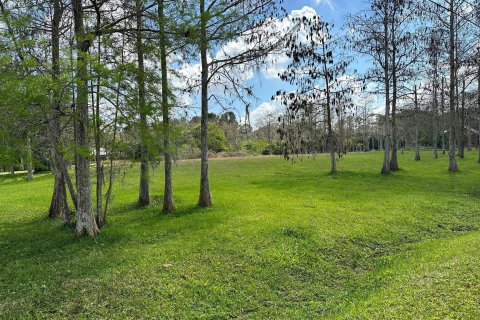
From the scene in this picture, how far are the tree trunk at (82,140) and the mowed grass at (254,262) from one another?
0.40m

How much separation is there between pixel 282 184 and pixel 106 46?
10103 millimetres

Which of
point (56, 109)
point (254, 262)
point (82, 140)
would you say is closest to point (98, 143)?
point (82, 140)

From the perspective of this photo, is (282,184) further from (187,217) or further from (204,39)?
(204,39)

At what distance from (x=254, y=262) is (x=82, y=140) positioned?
423 cm

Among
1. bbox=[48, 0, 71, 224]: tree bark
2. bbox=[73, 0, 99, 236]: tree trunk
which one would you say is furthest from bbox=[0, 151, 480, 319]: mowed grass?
bbox=[48, 0, 71, 224]: tree bark

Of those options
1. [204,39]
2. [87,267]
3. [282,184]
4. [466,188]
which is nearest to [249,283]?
[87,267]

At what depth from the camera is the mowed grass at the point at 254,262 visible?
4.23 meters

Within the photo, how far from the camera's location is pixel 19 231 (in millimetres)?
8250

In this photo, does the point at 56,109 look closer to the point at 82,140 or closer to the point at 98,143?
the point at 82,140

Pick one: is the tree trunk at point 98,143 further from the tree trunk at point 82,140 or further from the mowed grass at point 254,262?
the mowed grass at point 254,262

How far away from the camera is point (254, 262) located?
5848 mm

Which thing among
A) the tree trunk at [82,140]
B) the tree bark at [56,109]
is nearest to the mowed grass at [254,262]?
the tree trunk at [82,140]

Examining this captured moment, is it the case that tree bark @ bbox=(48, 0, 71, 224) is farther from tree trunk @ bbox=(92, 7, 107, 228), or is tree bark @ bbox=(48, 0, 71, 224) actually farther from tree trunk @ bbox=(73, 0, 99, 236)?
tree trunk @ bbox=(92, 7, 107, 228)

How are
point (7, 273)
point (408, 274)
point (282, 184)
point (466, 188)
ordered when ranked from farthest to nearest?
point (282, 184), point (466, 188), point (7, 273), point (408, 274)
